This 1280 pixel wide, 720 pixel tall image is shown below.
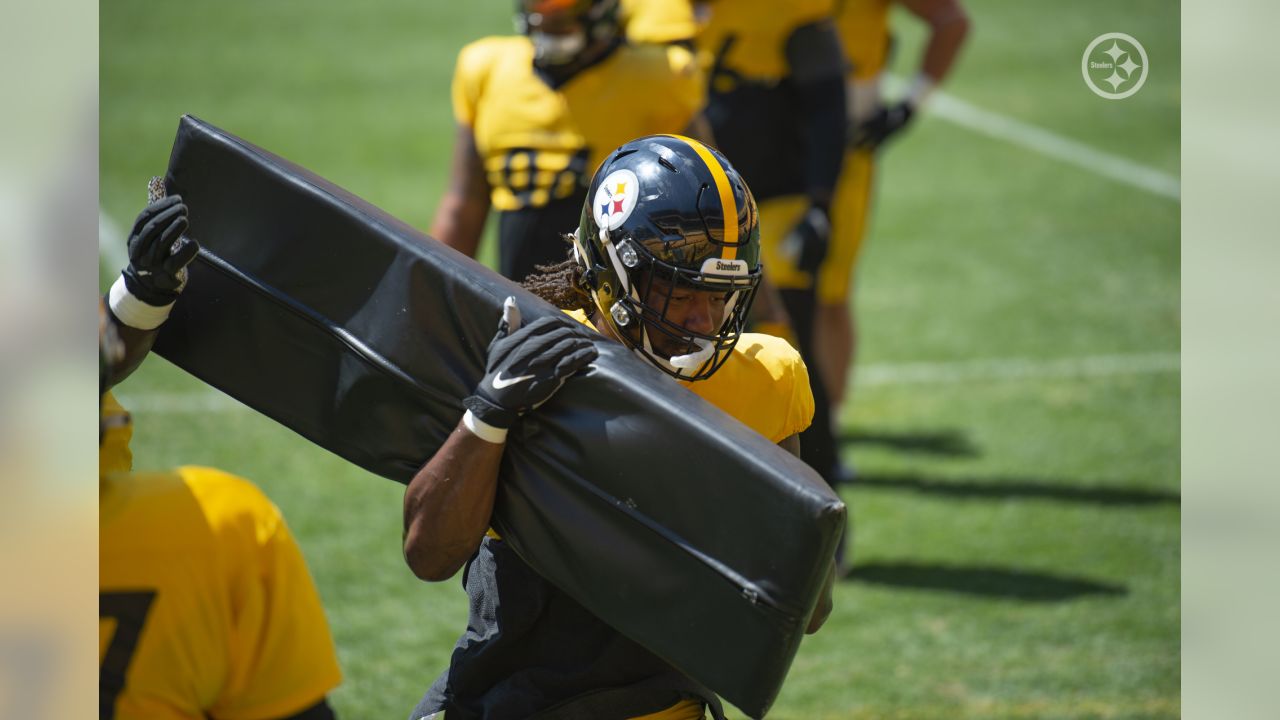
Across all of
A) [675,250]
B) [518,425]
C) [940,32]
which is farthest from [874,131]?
[518,425]

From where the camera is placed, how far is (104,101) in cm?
1348

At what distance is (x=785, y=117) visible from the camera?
221 inches

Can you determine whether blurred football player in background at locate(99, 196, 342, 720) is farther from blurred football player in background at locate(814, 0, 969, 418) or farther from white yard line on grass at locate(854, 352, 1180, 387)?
white yard line on grass at locate(854, 352, 1180, 387)

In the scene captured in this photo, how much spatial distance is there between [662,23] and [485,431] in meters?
2.87

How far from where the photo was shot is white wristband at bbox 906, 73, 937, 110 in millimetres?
6992

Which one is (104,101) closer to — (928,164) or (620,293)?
(928,164)

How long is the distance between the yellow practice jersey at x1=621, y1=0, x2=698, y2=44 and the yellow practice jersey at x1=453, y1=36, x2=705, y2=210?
1.24 ft

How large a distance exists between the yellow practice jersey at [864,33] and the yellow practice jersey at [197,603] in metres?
4.63

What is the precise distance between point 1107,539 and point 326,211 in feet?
14.1

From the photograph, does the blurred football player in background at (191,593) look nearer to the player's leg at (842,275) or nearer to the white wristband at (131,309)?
the white wristband at (131,309)

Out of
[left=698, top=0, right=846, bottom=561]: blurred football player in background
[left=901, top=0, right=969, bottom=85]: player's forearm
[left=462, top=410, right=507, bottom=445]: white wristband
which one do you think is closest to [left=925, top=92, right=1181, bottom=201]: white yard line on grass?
[left=901, top=0, right=969, bottom=85]: player's forearm
